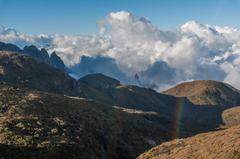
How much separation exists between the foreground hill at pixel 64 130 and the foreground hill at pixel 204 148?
16.5 metres

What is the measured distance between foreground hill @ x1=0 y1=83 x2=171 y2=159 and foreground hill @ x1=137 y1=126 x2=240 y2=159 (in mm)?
16473

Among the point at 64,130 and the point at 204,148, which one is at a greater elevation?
the point at 64,130

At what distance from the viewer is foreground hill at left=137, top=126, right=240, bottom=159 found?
50456 mm

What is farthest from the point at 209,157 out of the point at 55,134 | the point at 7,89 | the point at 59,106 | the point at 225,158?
the point at 7,89

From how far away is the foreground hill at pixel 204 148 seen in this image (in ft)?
166

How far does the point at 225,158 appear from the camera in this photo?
48750 mm

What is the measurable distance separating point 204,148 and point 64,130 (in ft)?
117

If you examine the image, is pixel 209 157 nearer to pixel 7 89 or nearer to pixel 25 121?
pixel 25 121

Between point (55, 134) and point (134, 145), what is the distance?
76.6 ft

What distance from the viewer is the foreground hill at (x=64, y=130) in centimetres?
6875

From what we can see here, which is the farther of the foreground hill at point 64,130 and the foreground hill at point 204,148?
the foreground hill at point 64,130

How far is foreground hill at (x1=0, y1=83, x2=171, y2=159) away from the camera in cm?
6875

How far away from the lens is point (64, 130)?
83188 mm

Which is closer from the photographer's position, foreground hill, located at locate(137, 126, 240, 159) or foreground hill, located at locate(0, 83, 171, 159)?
foreground hill, located at locate(137, 126, 240, 159)
